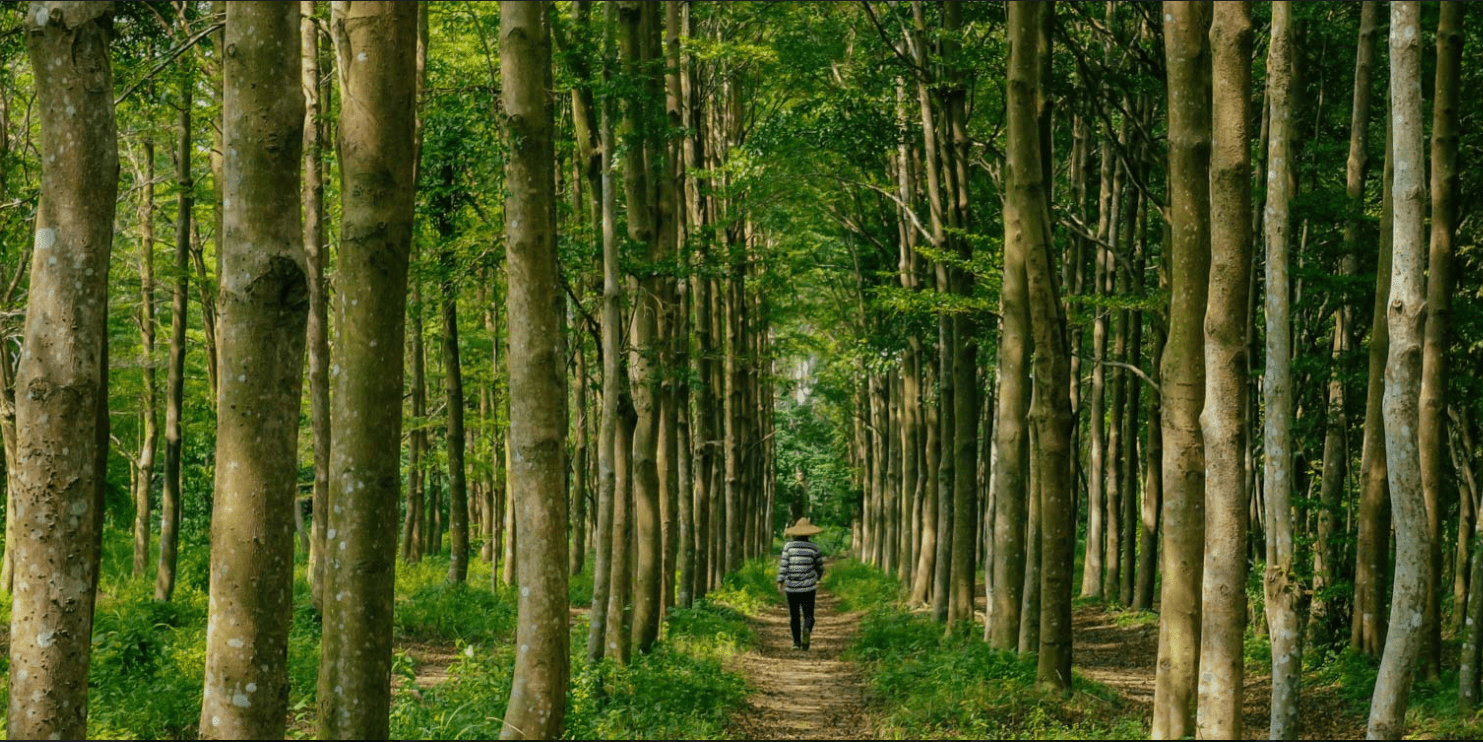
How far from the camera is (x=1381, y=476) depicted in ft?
42.3

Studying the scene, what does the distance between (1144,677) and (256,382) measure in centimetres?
1335

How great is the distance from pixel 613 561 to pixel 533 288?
5597 mm

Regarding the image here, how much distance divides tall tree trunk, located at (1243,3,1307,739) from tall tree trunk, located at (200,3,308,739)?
6.74 m

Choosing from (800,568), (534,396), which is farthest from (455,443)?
(534,396)

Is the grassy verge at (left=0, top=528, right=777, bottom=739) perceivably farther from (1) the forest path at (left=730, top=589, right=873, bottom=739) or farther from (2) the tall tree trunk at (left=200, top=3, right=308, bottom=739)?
(2) the tall tree trunk at (left=200, top=3, right=308, bottom=739)

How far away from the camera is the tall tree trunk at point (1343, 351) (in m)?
12.7

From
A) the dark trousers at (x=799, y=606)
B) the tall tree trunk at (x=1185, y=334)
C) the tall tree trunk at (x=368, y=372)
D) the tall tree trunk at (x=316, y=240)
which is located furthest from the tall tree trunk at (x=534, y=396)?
the dark trousers at (x=799, y=606)

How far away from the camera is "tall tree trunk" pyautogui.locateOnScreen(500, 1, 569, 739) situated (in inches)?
303

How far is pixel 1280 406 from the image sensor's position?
8555 mm

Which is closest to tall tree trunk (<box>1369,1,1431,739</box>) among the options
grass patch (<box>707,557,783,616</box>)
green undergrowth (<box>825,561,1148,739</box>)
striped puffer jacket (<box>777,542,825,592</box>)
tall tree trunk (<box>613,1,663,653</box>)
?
green undergrowth (<box>825,561,1148,739</box>)

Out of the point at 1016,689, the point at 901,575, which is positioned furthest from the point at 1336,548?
the point at 901,575

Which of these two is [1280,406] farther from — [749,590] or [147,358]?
[147,358]

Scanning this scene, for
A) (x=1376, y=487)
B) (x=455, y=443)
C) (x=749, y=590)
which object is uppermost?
(x=455, y=443)

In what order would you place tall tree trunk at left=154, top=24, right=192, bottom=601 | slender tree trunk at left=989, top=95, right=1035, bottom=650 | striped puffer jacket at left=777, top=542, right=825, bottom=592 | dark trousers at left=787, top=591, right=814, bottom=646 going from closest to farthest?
slender tree trunk at left=989, top=95, right=1035, bottom=650 < tall tree trunk at left=154, top=24, right=192, bottom=601 < striped puffer jacket at left=777, top=542, right=825, bottom=592 < dark trousers at left=787, top=591, right=814, bottom=646
